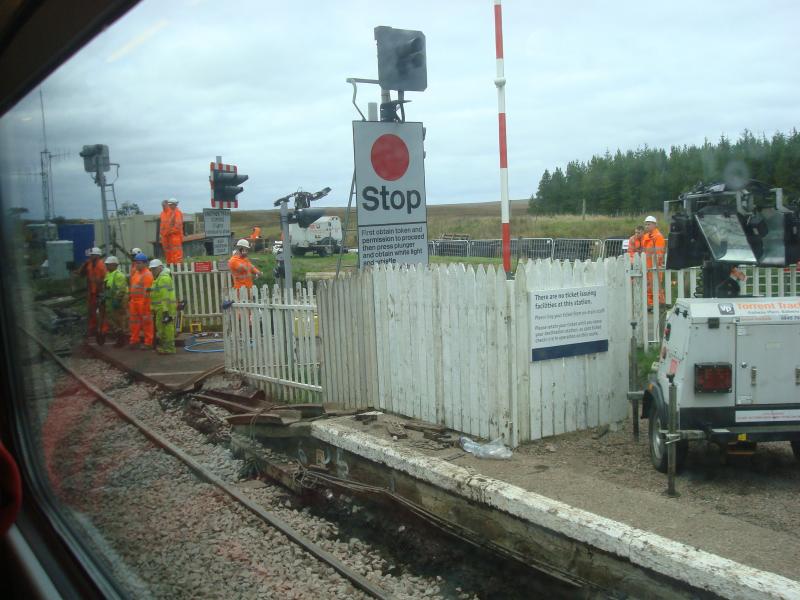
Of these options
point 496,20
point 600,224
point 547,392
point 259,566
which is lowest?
point 259,566

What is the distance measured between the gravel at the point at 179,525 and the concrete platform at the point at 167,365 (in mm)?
2063

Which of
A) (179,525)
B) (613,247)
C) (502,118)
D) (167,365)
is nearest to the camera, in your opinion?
(179,525)

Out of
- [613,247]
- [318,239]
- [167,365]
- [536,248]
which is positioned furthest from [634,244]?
[318,239]

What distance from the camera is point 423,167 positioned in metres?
8.05

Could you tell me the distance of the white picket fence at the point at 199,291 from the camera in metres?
16.4

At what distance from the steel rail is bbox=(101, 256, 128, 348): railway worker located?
1.02 metres

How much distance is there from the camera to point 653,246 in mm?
8969

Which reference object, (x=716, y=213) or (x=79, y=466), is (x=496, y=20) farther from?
(x=79, y=466)

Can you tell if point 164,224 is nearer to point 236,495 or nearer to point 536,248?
point 536,248

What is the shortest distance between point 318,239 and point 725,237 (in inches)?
1243

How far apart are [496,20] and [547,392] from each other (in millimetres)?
3965

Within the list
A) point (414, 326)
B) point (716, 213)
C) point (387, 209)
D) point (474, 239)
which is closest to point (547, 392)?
point (414, 326)

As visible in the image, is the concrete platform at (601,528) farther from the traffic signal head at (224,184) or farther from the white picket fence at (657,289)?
the traffic signal head at (224,184)

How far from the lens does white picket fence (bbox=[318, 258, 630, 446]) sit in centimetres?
621
